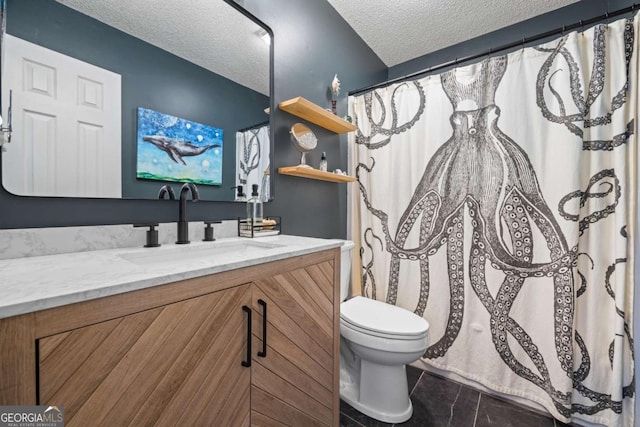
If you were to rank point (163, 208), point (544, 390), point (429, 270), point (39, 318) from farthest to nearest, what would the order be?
point (429, 270)
point (544, 390)
point (163, 208)
point (39, 318)

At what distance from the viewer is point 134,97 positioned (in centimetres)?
103

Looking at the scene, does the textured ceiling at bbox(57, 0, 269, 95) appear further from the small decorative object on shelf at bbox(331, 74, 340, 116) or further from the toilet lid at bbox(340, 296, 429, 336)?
the toilet lid at bbox(340, 296, 429, 336)

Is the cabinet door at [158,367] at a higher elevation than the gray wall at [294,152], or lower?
lower

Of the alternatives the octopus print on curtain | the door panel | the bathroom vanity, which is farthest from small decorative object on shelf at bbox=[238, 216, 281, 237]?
the octopus print on curtain

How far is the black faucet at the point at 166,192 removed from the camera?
1.11m

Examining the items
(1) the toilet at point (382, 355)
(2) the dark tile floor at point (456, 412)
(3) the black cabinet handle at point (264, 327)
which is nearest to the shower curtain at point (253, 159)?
(3) the black cabinet handle at point (264, 327)

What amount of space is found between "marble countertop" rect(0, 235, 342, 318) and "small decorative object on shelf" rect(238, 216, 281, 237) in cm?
38

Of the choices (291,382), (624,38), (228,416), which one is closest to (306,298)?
(291,382)

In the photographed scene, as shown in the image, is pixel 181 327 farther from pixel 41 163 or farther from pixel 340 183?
pixel 340 183

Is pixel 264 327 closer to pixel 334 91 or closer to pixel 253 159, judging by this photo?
pixel 253 159

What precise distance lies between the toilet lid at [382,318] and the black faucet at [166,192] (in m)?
1.04

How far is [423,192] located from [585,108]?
2.91 feet

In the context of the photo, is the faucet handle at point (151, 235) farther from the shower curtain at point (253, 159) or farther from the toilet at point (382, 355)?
the toilet at point (382, 355)

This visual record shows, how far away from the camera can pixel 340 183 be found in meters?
2.14
